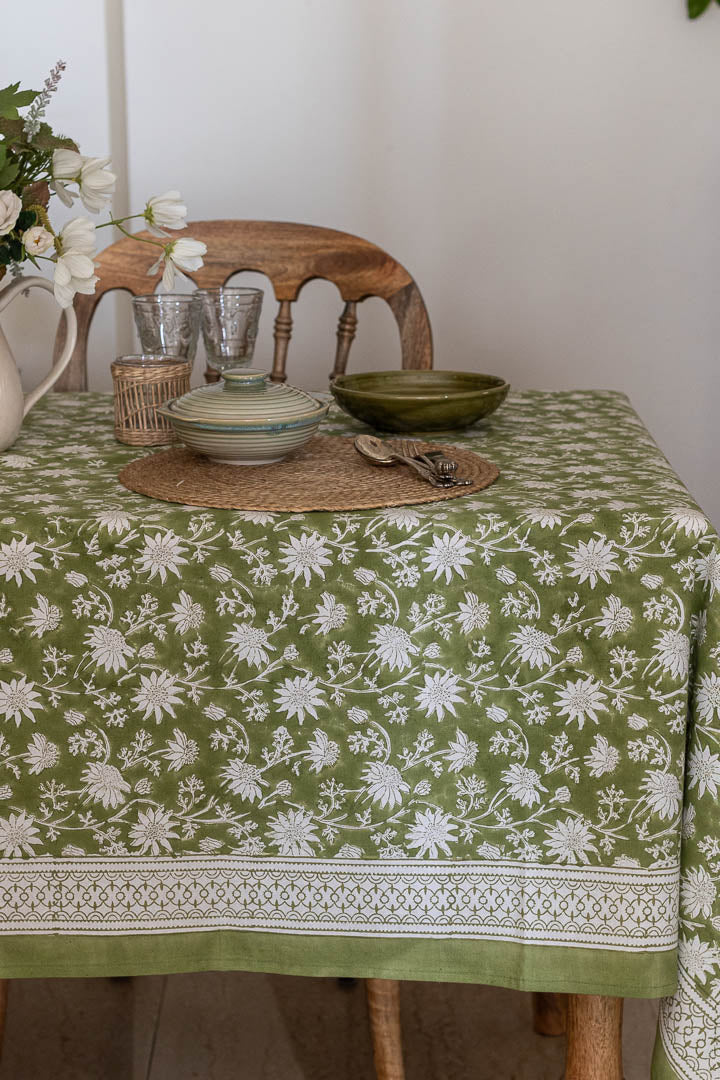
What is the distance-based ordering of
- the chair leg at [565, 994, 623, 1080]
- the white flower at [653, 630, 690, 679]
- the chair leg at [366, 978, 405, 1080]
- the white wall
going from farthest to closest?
the white wall → the chair leg at [366, 978, 405, 1080] → the chair leg at [565, 994, 623, 1080] → the white flower at [653, 630, 690, 679]

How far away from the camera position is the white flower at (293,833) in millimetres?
881

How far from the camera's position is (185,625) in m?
0.85

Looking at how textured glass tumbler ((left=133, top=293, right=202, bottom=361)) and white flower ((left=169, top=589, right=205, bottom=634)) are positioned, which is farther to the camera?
textured glass tumbler ((left=133, top=293, right=202, bottom=361))

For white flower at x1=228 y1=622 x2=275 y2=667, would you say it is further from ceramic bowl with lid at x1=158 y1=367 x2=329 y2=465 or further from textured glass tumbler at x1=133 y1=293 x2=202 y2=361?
textured glass tumbler at x1=133 y1=293 x2=202 y2=361

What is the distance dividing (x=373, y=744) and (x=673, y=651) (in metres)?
0.25

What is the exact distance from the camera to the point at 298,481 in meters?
0.97

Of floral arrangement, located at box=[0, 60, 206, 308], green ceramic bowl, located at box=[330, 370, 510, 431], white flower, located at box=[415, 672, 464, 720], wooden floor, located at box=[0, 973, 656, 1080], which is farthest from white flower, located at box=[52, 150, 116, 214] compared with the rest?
wooden floor, located at box=[0, 973, 656, 1080]

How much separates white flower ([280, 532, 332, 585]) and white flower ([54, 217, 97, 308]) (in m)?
0.34

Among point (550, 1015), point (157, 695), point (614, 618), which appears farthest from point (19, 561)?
point (550, 1015)

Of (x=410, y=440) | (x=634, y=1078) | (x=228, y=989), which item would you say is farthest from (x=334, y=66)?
Answer: (x=634, y=1078)

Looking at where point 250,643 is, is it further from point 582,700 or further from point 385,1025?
point 385,1025

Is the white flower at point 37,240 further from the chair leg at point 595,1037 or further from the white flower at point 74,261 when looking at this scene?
the chair leg at point 595,1037

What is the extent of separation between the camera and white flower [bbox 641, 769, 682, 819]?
2.78 feet

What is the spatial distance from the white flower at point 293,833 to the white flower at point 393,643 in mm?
155
